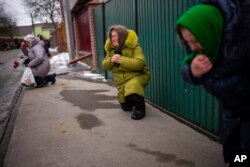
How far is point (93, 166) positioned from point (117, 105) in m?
2.59

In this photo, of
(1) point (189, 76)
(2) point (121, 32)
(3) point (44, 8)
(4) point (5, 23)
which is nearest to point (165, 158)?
(1) point (189, 76)

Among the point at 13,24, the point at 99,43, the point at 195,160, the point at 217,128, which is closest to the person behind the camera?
the point at 195,160

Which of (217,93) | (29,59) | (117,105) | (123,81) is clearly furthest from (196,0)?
(29,59)

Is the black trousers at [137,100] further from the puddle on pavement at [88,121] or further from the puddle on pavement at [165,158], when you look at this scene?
the puddle on pavement at [165,158]

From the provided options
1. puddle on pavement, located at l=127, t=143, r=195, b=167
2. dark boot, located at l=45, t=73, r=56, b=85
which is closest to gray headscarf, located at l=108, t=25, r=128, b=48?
puddle on pavement, located at l=127, t=143, r=195, b=167

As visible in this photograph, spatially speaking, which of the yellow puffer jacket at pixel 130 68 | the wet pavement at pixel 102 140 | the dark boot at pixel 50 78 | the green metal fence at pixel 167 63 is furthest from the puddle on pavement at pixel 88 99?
the dark boot at pixel 50 78

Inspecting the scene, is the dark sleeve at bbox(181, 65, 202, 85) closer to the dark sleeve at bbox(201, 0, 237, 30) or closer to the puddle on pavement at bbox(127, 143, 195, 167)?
the dark sleeve at bbox(201, 0, 237, 30)

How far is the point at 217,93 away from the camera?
2053 millimetres

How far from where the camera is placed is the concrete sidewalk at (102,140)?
3562 mm

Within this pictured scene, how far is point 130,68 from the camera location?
16.1ft

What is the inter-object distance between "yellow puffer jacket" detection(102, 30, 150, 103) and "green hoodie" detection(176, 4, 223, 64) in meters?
2.95

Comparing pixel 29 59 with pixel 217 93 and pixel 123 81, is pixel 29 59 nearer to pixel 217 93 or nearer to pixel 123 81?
pixel 123 81

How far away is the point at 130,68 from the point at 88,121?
105 centimetres

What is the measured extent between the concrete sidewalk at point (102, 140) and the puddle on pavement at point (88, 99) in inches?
0.8
